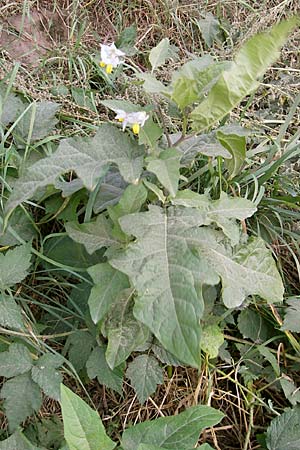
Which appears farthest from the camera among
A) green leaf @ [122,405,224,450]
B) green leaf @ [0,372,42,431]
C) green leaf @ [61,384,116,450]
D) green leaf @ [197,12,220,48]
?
Answer: green leaf @ [197,12,220,48]

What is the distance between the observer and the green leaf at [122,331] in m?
1.30

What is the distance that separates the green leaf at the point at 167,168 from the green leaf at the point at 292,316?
52cm

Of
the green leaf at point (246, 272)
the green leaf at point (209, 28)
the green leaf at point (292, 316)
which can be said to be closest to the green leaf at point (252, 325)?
the green leaf at point (292, 316)

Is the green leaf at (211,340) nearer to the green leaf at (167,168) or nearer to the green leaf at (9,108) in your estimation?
the green leaf at (167,168)

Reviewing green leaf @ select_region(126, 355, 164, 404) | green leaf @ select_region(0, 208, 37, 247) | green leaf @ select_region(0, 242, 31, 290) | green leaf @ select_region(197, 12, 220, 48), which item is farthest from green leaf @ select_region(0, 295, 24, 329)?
green leaf @ select_region(197, 12, 220, 48)

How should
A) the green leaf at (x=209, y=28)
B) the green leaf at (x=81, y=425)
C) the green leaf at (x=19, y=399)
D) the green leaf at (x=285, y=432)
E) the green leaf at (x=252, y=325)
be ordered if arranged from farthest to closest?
1. the green leaf at (x=209, y=28)
2. the green leaf at (x=252, y=325)
3. the green leaf at (x=285, y=432)
4. the green leaf at (x=19, y=399)
5. the green leaf at (x=81, y=425)

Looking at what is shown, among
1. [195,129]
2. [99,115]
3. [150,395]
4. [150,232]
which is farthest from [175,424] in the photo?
[99,115]

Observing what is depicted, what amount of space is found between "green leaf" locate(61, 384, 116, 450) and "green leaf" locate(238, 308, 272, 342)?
0.55m

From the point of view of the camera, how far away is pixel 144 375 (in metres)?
1.40

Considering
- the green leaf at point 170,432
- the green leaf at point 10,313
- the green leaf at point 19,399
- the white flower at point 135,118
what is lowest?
the green leaf at point 170,432

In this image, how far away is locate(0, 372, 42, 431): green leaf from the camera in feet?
4.29

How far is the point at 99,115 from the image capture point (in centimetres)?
176

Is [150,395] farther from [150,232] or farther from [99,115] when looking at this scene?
[99,115]

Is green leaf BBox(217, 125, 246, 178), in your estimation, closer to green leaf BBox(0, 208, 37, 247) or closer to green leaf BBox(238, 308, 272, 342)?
green leaf BBox(238, 308, 272, 342)
